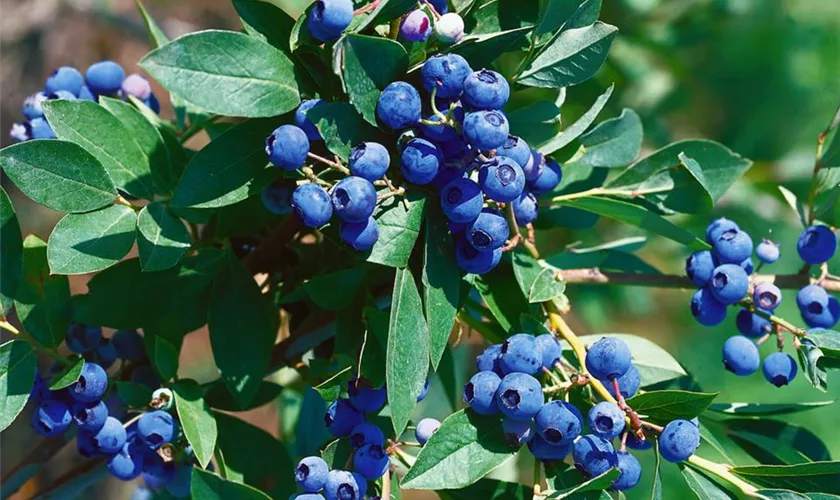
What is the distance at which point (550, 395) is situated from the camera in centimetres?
76

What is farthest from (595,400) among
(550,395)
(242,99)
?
(242,99)

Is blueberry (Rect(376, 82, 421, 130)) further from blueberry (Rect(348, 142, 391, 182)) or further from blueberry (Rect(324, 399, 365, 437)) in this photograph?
blueberry (Rect(324, 399, 365, 437))

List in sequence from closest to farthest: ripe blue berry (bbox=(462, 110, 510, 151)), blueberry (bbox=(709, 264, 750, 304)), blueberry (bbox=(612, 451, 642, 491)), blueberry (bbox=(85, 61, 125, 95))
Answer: ripe blue berry (bbox=(462, 110, 510, 151)) → blueberry (bbox=(612, 451, 642, 491)) → blueberry (bbox=(709, 264, 750, 304)) → blueberry (bbox=(85, 61, 125, 95))

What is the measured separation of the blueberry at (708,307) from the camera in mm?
884

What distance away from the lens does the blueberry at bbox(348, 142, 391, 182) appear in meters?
0.65

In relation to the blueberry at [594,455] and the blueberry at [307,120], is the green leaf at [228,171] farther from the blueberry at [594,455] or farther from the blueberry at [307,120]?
the blueberry at [594,455]

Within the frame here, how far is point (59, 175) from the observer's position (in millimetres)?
724

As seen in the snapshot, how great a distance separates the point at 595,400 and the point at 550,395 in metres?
0.05

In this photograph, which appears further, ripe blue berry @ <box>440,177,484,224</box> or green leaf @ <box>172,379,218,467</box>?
green leaf @ <box>172,379,218,467</box>

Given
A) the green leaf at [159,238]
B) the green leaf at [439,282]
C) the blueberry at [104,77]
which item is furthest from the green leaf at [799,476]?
the blueberry at [104,77]

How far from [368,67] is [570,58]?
192mm

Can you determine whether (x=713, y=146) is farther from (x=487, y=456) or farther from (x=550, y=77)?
(x=487, y=456)

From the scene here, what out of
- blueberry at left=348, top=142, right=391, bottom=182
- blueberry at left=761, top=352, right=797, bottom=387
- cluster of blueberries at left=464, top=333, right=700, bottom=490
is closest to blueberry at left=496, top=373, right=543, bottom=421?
cluster of blueberries at left=464, top=333, right=700, bottom=490

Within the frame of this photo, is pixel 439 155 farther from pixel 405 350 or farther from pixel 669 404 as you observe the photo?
pixel 669 404
